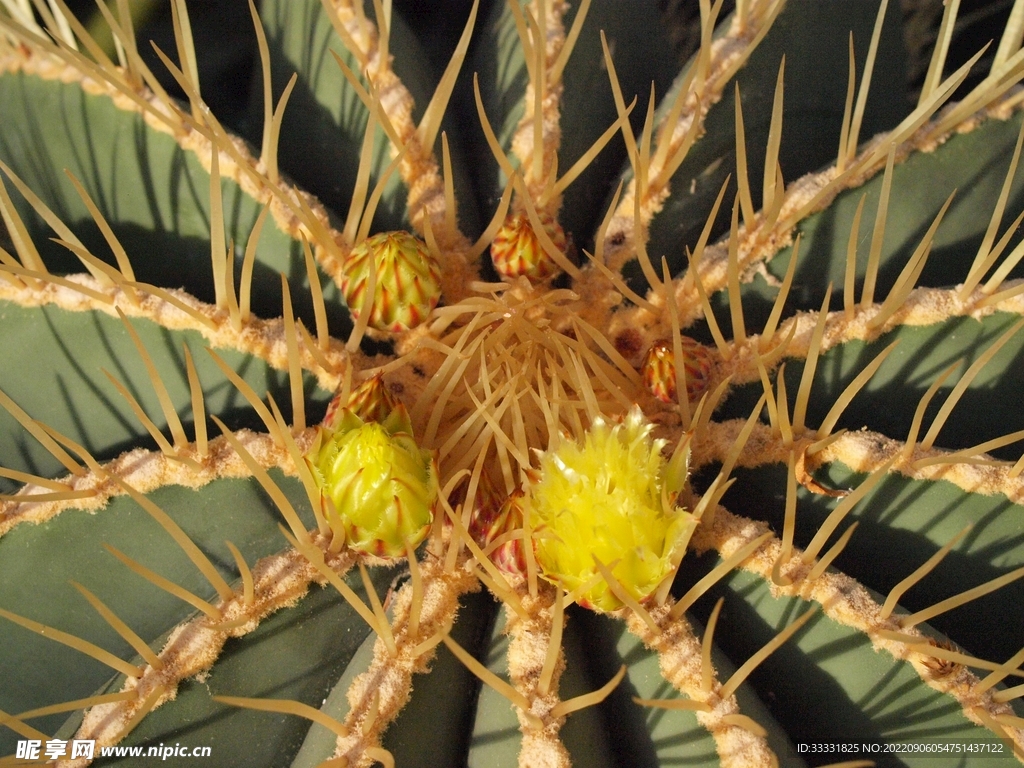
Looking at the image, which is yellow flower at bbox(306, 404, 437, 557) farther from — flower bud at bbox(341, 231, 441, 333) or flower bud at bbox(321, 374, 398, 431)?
flower bud at bbox(341, 231, 441, 333)

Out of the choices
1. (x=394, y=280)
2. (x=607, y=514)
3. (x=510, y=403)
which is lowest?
(x=607, y=514)

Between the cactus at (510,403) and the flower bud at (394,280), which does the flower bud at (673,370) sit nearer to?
the cactus at (510,403)

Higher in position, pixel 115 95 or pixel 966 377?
pixel 115 95

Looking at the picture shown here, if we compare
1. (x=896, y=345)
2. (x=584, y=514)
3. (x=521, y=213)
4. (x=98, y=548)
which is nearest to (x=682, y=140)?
(x=521, y=213)

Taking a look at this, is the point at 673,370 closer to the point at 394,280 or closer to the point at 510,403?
the point at 510,403

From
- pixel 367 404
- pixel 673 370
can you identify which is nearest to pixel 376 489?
pixel 367 404

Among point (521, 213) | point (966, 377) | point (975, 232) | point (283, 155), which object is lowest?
point (966, 377)

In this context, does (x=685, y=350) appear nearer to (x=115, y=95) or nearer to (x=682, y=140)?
(x=682, y=140)
